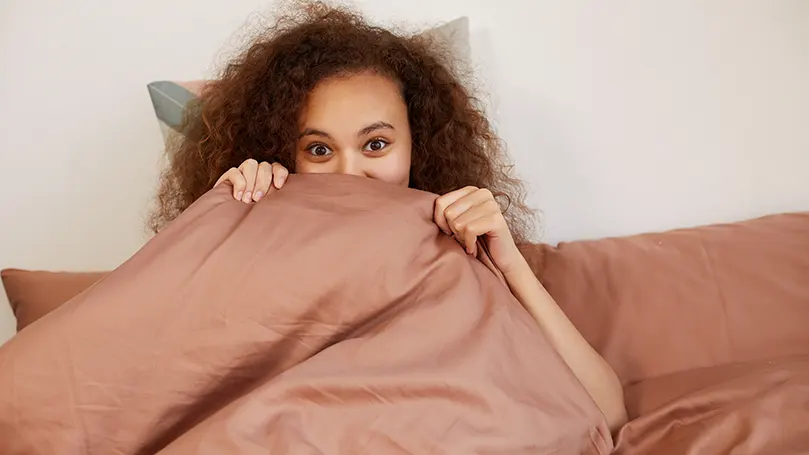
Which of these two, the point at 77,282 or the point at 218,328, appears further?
the point at 77,282

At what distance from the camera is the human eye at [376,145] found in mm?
1042

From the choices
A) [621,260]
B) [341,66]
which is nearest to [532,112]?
[621,260]

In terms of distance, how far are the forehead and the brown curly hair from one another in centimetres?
2

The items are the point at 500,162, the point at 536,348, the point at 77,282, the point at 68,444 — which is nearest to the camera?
the point at 68,444

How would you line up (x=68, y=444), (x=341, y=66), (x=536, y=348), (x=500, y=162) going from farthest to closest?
(x=500, y=162), (x=341, y=66), (x=536, y=348), (x=68, y=444)

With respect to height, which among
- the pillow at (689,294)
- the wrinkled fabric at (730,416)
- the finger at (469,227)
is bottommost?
the wrinkled fabric at (730,416)

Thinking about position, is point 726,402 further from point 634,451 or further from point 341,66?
point 341,66

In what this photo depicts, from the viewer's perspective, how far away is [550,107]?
1.45 m

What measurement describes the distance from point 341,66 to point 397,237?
1.13ft

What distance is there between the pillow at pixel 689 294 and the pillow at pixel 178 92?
0.39m

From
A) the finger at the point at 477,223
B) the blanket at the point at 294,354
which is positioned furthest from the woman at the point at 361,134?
the blanket at the point at 294,354

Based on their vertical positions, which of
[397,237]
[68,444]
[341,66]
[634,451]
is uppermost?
[341,66]

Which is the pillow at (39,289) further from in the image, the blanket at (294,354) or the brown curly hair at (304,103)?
the blanket at (294,354)

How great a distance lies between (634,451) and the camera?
0.90 metres
